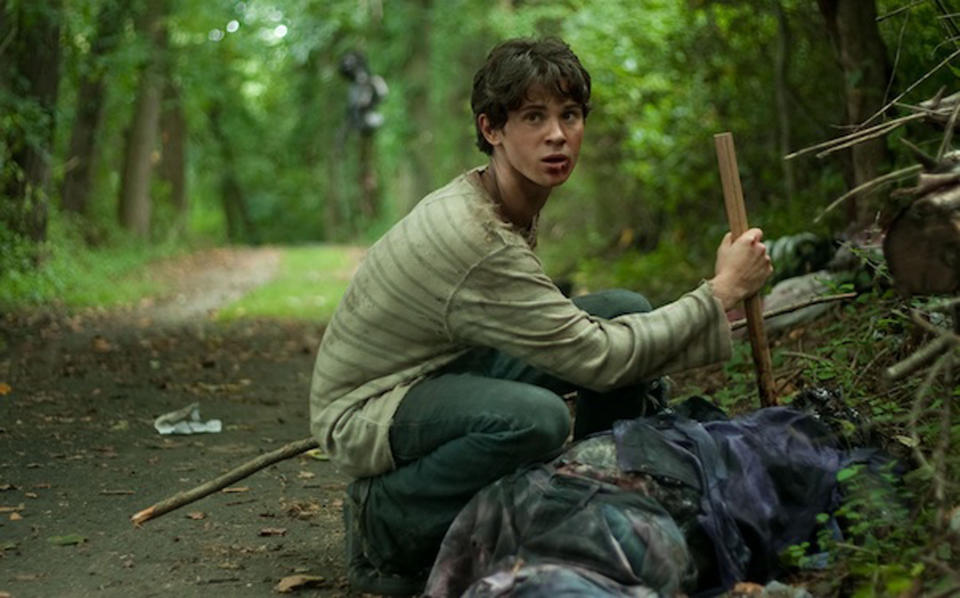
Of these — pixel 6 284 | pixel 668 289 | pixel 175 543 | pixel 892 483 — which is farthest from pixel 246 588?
pixel 6 284

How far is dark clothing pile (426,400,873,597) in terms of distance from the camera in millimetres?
3213

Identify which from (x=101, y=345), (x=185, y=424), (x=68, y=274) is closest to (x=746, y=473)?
(x=185, y=424)

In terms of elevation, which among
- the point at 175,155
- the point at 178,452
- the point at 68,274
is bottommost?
the point at 178,452

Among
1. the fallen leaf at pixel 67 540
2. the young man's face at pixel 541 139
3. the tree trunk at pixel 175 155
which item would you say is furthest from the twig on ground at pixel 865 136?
the tree trunk at pixel 175 155

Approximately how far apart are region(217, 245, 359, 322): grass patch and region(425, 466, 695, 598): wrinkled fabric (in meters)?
5.08

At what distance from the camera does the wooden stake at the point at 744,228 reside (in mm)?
3898

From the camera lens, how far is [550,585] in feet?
10.2

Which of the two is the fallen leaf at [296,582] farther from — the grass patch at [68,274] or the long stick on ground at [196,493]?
the grass patch at [68,274]

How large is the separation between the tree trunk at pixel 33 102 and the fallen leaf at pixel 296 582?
8.42 meters

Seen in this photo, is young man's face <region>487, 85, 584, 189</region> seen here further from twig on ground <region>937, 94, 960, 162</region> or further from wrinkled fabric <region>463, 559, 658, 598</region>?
wrinkled fabric <region>463, 559, 658, 598</region>

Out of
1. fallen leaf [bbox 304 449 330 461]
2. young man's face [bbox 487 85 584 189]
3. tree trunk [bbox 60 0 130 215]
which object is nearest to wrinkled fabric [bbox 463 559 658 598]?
young man's face [bbox 487 85 584 189]

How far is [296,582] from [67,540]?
1.08m

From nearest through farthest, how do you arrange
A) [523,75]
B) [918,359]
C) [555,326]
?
[918,359], [555,326], [523,75]

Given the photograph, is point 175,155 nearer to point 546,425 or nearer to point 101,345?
point 101,345
